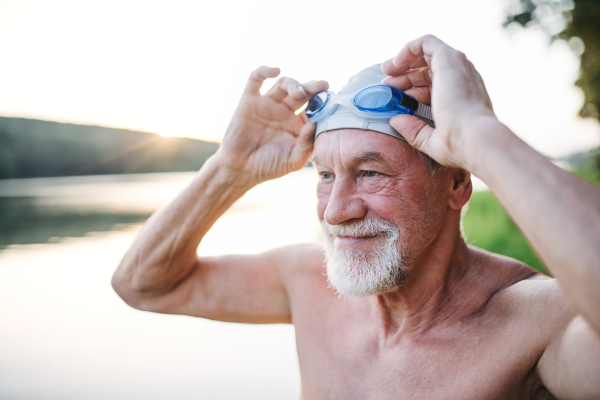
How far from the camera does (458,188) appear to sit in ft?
7.48

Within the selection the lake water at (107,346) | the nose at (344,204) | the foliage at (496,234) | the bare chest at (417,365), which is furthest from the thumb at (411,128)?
the foliage at (496,234)

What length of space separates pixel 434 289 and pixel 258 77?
153 cm

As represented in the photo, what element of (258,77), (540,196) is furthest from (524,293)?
(258,77)

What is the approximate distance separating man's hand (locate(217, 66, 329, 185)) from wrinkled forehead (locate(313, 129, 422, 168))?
0.37 metres

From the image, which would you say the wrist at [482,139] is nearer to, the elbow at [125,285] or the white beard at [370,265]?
the white beard at [370,265]

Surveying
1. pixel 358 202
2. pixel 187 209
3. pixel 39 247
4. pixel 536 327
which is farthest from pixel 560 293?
pixel 39 247

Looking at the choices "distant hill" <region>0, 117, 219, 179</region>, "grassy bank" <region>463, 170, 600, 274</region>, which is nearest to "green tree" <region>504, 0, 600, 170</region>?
"grassy bank" <region>463, 170, 600, 274</region>

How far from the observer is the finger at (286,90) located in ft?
8.07

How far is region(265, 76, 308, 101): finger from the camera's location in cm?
246

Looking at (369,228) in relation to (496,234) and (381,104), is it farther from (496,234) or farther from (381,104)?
(496,234)

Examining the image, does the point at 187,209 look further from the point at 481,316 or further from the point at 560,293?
the point at 560,293

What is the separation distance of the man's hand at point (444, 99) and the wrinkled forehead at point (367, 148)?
0.34 feet

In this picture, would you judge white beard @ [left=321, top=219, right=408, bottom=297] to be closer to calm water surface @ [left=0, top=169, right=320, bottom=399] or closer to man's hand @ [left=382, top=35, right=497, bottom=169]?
man's hand @ [left=382, top=35, right=497, bottom=169]

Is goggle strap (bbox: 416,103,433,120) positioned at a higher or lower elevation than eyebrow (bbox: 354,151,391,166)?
higher
